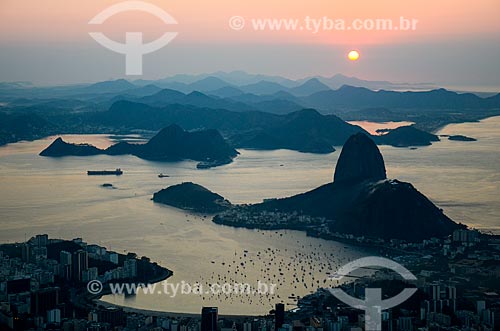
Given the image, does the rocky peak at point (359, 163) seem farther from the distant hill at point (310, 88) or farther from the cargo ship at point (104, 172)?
the distant hill at point (310, 88)

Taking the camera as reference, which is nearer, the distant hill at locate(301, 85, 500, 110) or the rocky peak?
the rocky peak

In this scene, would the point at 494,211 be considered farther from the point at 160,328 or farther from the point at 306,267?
the point at 160,328

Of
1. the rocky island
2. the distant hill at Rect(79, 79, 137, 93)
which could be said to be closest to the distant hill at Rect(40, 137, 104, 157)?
the rocky island

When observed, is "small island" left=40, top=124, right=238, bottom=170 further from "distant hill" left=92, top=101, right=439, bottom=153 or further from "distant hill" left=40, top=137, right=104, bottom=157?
"distant hill" left=92, top=101, right=439, bottom=153

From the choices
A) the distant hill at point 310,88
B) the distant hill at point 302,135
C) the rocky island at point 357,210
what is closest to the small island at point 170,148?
the distant hill at point 302,135

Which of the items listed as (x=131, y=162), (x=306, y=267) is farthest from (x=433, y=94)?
(x=306, y=267)

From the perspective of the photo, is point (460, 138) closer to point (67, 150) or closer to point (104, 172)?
point (67, 150)
